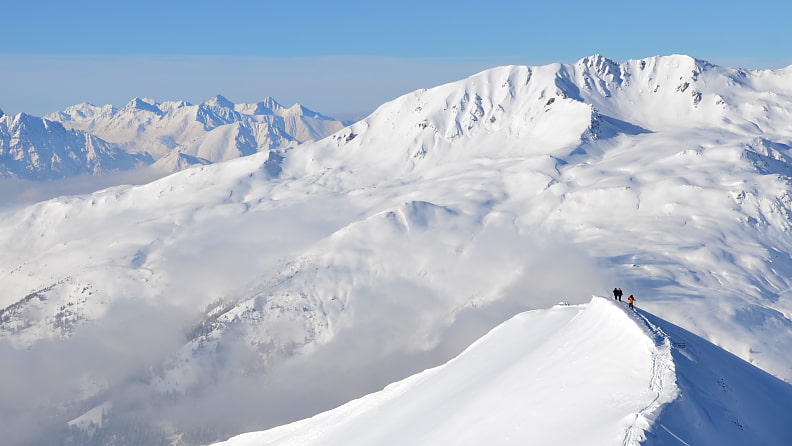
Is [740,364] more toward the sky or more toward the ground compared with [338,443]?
more toward the sky

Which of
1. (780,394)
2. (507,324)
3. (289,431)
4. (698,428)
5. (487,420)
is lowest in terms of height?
(289,431)

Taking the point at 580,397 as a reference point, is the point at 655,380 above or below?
above

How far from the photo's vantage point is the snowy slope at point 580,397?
137 ft

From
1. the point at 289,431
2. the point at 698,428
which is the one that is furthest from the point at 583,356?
the point at 289,431

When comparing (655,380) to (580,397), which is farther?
(580,397)

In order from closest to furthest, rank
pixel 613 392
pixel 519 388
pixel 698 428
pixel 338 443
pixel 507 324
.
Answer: pixel 698 428 → pixel 613 392 → pixel 519 388 → pixel 338 443 → pixel 507 324

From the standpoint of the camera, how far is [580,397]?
46.2m

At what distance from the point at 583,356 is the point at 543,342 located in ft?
38.1

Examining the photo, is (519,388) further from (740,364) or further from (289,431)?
(289,431)

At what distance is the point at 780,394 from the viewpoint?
5491 centimetres

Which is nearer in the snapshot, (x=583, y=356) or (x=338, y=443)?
(x=583, y=356)

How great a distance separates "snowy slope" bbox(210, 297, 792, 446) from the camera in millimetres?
41781

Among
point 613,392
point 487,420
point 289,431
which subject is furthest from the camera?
point 289,431

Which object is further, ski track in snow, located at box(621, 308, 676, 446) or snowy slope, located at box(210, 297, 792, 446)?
snowy slope, located at box(210, 297, 792, 446)
